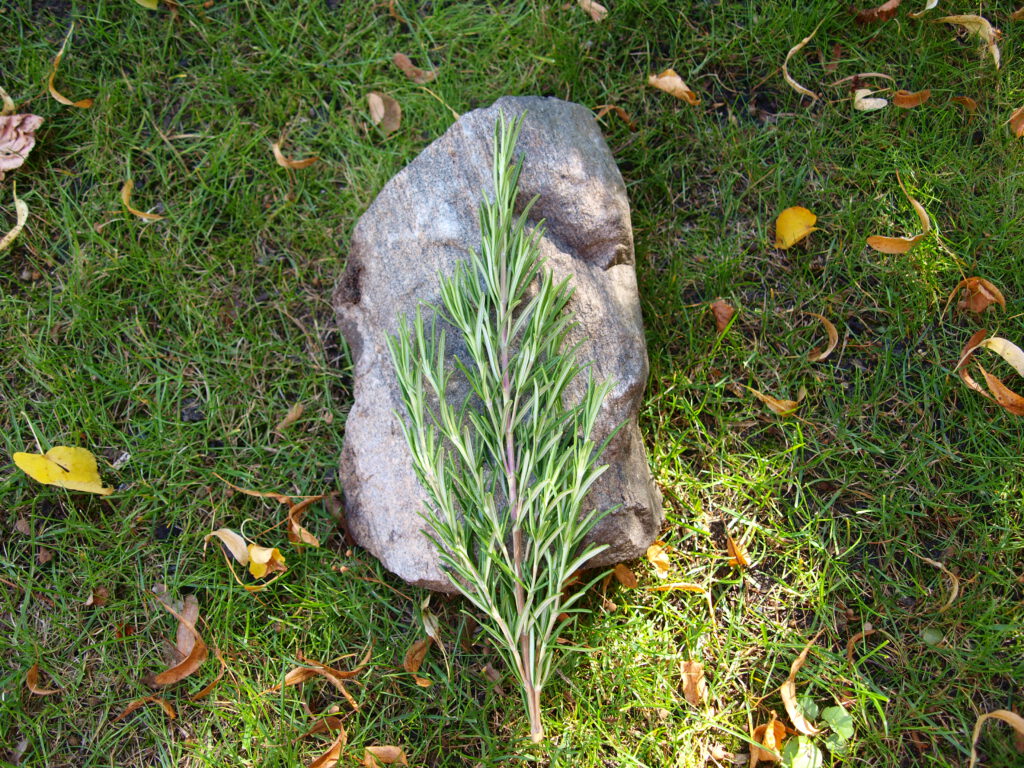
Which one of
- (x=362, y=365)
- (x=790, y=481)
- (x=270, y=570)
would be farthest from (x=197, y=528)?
(x=790, y=481)

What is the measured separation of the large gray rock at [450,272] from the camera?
2416 mm

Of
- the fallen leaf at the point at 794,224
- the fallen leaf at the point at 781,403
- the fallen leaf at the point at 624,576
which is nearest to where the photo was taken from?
the fallen leaf at the point at 624,576

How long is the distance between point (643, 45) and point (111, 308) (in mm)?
2156

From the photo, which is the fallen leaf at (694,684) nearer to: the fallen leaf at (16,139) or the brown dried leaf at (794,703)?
the brown dried leaf at (794,703)

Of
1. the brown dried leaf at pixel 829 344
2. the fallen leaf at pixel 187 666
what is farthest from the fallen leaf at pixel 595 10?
the fallen leaf at pixel 187 666

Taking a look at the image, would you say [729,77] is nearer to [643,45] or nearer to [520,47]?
[643,45]

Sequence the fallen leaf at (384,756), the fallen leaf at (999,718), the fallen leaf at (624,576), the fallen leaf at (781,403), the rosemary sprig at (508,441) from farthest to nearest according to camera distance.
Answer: the fallen leaf at (781,403) < the fallen leaf at (624,576) < the fallen leaf at (384,756) < the fallen leaf at (999,718) < the rosemary sprig at (508,441)

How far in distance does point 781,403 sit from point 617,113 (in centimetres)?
120

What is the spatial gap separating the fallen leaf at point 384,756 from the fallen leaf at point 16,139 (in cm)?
242

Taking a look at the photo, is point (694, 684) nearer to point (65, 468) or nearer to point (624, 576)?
point (624, 576)

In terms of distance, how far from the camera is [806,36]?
3055 mm

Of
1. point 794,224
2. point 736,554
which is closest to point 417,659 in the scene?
point 736,554

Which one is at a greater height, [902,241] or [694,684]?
[902,241]

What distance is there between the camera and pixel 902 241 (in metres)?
2.86
